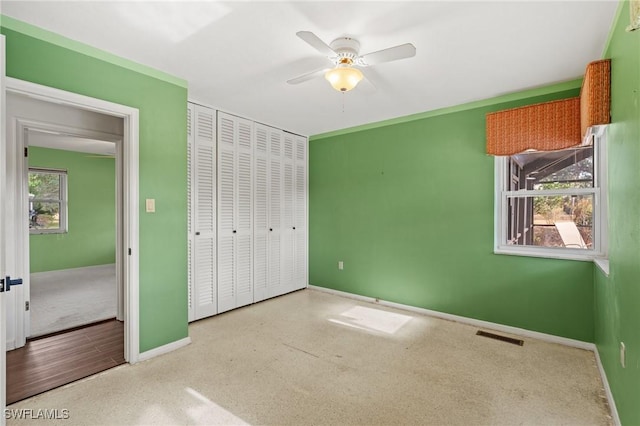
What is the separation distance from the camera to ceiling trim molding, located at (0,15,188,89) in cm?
198

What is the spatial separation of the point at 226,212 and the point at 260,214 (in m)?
0.55

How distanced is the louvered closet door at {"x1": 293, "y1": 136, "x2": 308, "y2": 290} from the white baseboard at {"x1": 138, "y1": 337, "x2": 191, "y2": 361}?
2.08 meters

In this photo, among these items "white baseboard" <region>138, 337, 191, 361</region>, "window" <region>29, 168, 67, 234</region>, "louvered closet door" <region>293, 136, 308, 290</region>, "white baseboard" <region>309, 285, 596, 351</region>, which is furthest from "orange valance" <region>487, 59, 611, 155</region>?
"window" <region>29, 168, 67, 234</region>

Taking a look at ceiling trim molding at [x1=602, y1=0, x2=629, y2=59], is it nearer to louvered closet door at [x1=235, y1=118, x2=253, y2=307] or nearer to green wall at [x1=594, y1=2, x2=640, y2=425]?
green wall at [x1=594, y1=2, x2=640, y2=425]

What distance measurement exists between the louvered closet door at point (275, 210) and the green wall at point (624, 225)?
3.49 metres

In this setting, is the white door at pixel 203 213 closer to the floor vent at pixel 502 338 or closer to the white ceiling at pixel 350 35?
the white ceiling at pixel 350 35

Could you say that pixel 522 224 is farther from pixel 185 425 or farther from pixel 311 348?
pixel 185 425

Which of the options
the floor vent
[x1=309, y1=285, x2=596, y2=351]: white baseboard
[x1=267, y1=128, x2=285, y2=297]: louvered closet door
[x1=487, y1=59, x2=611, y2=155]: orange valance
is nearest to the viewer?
[x1=487, y1=59, x2=611, y2=155]: orange valance

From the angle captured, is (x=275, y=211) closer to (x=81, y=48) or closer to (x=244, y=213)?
(x=244, y=213)

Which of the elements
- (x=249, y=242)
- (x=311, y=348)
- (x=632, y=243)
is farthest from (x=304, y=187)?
(x=632, y=243)

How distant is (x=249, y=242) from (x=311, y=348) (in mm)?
1747

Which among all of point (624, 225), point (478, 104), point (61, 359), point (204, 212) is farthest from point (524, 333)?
point (61, 359)

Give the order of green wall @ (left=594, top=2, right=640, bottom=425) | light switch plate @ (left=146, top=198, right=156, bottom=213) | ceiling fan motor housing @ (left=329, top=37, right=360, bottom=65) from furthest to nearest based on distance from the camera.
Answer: light switch plate @ (left=146, top=198, right=156, bottom=213) → ceiling fan motor housing @ (left=329, top=37, right=360, bottom=65) → green wall @ (left=594, top=2, right=640, bottom=425)

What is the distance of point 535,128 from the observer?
296 cm
